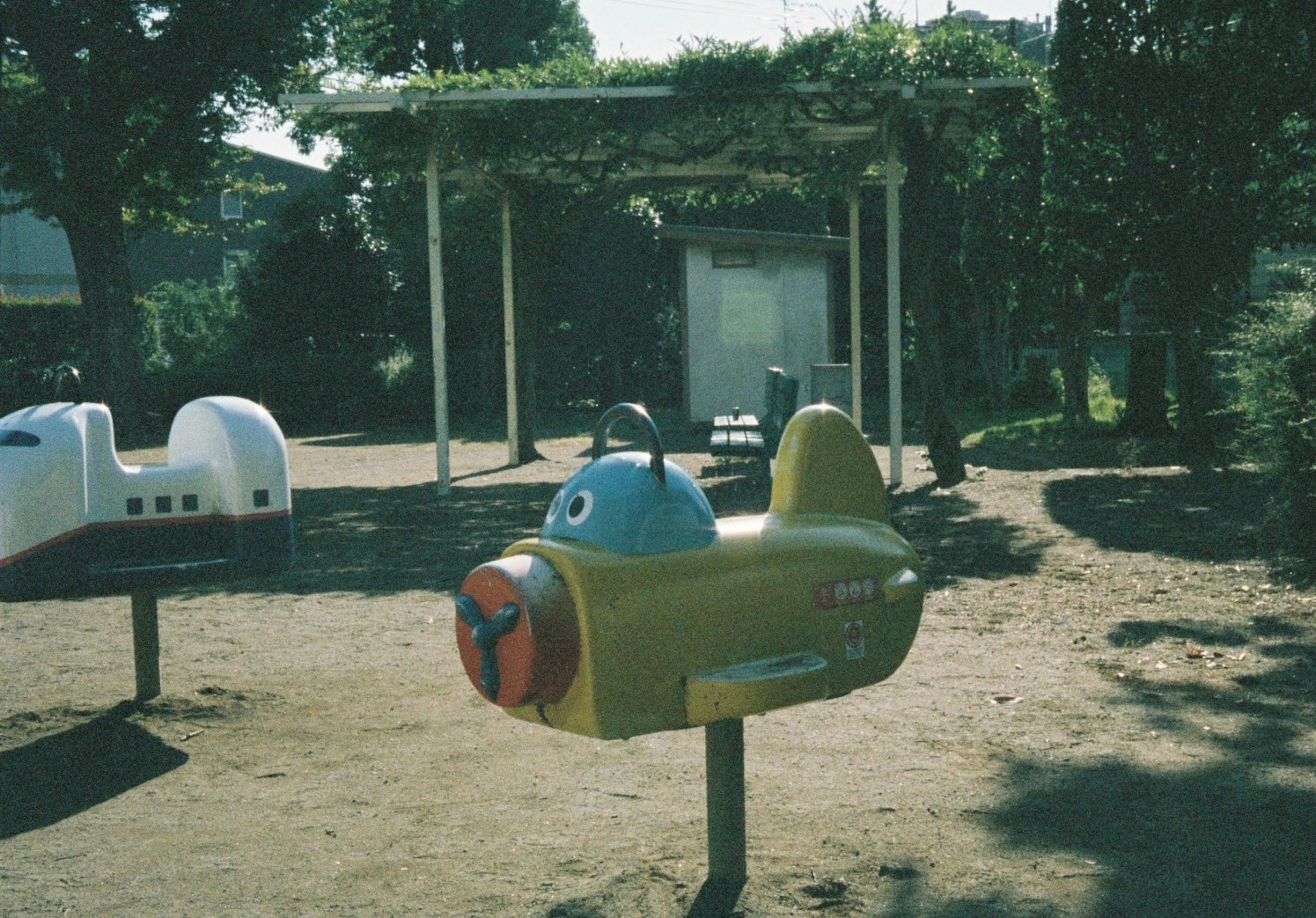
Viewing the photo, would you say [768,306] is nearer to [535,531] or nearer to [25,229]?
[535,531]

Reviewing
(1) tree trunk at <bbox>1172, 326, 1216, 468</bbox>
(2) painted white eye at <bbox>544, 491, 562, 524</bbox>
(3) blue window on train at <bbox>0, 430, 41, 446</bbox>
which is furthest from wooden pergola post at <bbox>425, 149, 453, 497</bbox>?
(2) painted white eye at <bbox>544, 491, 562, 524</bbox>

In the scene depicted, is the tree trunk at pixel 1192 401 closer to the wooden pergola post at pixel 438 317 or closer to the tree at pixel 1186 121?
the tree at pixel 1186 121

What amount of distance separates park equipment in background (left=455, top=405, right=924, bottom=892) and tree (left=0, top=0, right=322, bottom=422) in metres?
18.8

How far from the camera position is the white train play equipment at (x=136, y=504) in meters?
4.85

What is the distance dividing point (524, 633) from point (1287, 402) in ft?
20.8

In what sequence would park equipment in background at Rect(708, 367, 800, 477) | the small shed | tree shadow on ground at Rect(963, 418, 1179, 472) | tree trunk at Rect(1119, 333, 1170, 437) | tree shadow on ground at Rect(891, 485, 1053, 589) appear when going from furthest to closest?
the small shed < tree trunk at Rect(1119, 333, 1170, 437) < tree shadow on ground at Rect(963, 418, 1179, 472) < park equipment in background at Rect(708, 367, 800, 477) < tree shadow on ground at Rect(891, 485, 1053, 589)

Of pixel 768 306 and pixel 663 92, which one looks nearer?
pixel 663 92

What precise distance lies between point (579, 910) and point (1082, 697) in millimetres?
2941

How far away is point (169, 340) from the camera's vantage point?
35438 mm

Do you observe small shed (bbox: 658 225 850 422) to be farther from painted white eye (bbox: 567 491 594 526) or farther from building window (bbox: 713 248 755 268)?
painted white eye (bbox: 567 491 594 526)

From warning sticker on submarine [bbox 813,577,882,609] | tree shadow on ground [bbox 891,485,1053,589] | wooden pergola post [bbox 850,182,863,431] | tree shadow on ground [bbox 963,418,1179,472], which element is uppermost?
wooden pergola post [bbox 850,182,863,431]

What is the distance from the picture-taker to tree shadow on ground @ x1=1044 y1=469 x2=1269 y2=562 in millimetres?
9203

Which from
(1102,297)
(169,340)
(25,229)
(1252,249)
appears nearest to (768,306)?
(1102,297)

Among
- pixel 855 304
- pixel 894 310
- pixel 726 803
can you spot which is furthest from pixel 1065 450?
pixel 726 803
